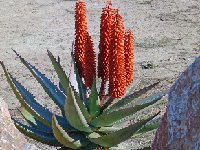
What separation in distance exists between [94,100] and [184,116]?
1646 mm

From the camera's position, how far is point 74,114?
304 centimetres

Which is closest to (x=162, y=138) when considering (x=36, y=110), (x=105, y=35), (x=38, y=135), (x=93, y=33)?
(x=105, y=35)

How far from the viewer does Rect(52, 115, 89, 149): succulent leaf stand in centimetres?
282

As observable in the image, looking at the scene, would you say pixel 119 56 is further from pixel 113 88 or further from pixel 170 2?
pixel 170 2

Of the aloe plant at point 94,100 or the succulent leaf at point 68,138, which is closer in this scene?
the succulent leaf at point 68,138

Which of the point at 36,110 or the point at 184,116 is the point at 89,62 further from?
the point at 184,116

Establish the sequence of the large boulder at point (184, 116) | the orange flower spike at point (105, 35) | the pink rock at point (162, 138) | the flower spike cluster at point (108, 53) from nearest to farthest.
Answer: the large boulder at point (184, 116), the pink rock at point (162, 138), the flower spike cluster at point (108, 53), the orange flower spike at point (105, 35)

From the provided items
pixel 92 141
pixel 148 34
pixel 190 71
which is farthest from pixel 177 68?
pixel 190 71

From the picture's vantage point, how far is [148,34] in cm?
796

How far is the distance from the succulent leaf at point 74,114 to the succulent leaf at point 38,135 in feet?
0.77

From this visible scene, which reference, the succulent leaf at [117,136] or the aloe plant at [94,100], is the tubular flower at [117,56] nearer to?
the aloe plant at [94,100]

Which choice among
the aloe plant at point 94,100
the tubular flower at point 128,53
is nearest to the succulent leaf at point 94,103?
the aloe plant at point 94,100

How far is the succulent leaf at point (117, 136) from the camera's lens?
9.74 feet

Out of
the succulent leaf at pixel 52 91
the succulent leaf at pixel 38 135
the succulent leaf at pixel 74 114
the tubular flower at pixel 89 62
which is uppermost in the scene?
the tubular flower at pixel 89 62
